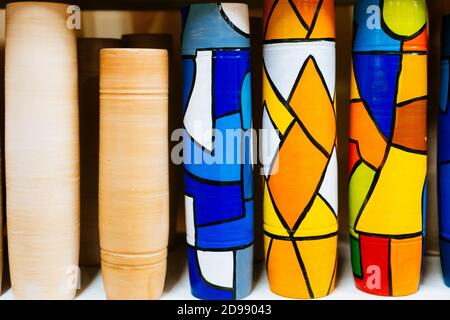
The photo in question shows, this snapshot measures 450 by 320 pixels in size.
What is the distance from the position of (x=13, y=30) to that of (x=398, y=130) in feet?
Answer: 1.29

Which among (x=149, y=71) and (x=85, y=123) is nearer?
(x=149, y=71)

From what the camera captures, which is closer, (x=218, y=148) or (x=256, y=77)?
(x=218, y=148)

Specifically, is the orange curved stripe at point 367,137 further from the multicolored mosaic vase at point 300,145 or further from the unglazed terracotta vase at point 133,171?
the unglazed terracotta vase at point 133,171

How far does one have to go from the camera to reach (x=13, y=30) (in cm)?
57

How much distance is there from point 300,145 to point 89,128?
0.25 m

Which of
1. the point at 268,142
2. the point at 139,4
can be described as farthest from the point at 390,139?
the point at 139,4

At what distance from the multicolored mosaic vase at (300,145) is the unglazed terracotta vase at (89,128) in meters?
0.20

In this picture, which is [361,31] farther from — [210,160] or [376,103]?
[210,160]

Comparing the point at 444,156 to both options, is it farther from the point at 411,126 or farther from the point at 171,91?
the point at 171,91

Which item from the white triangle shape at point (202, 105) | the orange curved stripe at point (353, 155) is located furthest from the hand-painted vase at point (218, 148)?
the orange curved stripe at point (353, 155)

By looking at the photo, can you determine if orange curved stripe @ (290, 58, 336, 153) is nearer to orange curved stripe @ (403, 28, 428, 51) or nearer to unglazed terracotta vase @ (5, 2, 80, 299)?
orange curved stripe @ (403, 28, 428, 51)

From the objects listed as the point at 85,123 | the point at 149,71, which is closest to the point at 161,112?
the point at 149,71

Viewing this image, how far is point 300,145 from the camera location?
599 millimetres

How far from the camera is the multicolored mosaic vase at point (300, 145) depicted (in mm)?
594
